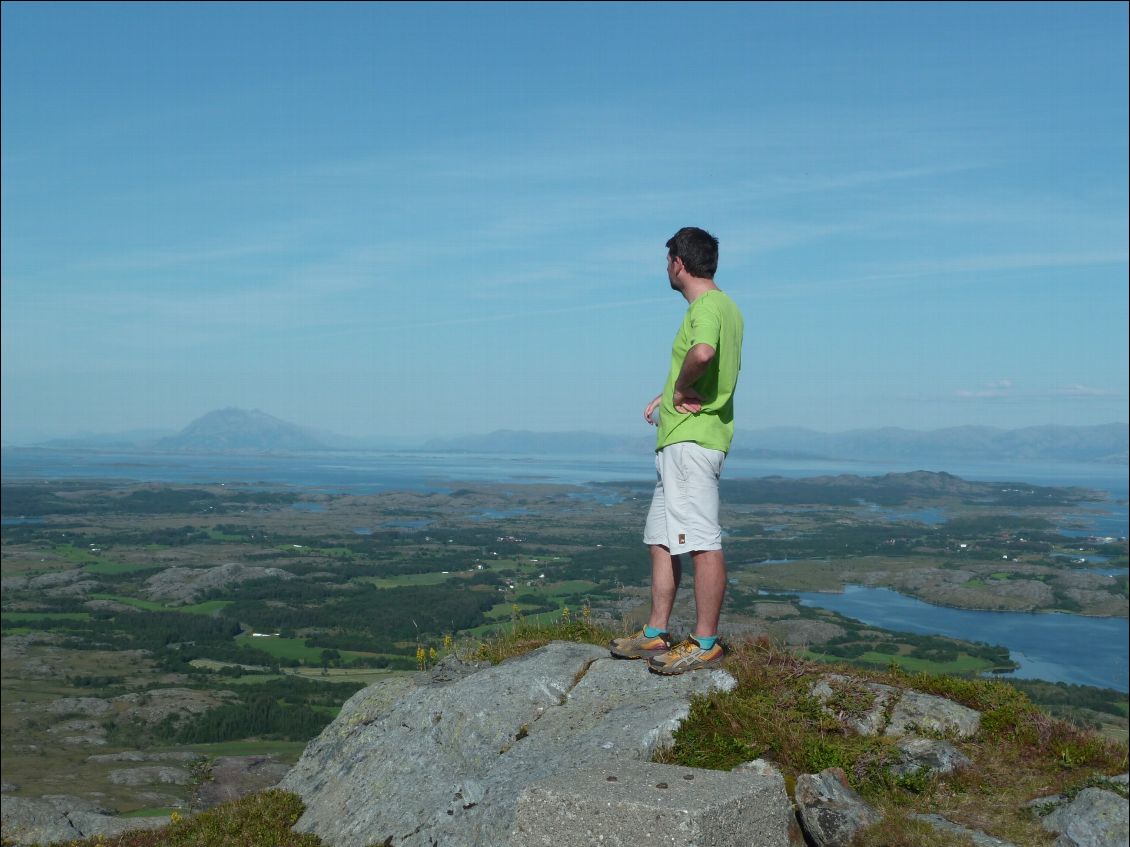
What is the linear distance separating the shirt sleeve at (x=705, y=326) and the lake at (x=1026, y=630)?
61.2m

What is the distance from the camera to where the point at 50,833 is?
12.2 metres

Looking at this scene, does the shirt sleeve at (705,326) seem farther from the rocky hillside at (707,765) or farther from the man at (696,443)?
the rocky hillside at (707,765)

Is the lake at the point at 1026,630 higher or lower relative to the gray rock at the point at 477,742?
lower

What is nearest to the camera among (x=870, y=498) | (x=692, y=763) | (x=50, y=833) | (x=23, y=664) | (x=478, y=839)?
(x=478, y=839)

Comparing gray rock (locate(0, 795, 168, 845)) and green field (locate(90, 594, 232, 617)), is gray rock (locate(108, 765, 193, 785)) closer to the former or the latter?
gray rock (locate(0, 795, 168, 845))

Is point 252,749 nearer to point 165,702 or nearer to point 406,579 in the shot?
point 165,702

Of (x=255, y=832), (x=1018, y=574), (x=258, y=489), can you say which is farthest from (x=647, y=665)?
(x=258, y=489)

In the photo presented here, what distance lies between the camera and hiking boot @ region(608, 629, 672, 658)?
336 inches

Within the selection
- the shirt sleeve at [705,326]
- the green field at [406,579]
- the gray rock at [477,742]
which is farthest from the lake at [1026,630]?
the shirt sleeve at [705,326]

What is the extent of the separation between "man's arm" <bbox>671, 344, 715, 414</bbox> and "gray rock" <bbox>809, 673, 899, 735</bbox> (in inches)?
107

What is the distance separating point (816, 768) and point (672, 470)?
261 centimetres

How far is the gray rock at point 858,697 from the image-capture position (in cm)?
783

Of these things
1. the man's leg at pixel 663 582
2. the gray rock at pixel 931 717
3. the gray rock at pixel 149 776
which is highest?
the man's leg at pixel 663 582

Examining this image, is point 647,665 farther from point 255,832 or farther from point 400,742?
point 255,832
